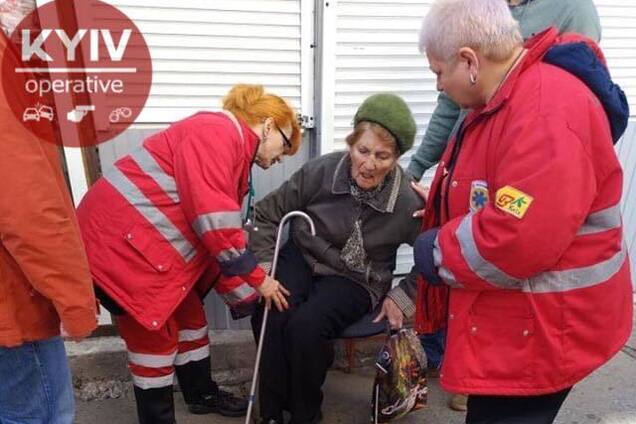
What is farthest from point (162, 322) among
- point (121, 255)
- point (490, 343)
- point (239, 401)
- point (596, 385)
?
point (596, 385)

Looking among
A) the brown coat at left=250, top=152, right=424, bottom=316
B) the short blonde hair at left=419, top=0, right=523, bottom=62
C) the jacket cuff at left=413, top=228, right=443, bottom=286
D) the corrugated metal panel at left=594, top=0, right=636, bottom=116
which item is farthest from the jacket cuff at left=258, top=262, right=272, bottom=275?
the corrugated metal panel at left=594, top=0, right=636, bottom=116

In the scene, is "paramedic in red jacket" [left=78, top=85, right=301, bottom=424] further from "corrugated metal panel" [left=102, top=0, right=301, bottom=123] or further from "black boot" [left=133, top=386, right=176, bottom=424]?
"corrugated metal panel" [left=102, top=0, right=301, bottom=123]

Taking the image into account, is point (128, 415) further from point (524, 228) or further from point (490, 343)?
point (524, 228)

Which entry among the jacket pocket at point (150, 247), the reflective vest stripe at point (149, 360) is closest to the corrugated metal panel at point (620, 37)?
the jacket pocket at point (150, 247)

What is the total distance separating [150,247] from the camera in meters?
2.17

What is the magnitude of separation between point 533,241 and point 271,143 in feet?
4.29

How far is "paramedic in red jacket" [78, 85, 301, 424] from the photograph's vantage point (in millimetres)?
A: 2119

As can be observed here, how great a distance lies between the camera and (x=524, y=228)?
1380 mm

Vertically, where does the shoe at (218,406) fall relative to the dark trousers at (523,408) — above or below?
below

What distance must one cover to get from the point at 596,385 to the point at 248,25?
275cm

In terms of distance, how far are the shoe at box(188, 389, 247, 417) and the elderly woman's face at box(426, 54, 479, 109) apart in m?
1.96

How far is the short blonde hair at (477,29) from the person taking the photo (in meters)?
1.48

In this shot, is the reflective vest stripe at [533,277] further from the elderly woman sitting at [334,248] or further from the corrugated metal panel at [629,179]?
the corrugated metal panel at [629,179]

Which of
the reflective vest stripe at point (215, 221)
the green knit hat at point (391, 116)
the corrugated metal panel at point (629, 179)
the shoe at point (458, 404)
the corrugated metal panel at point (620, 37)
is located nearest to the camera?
the reflective vest stripe at point (215, 221)
